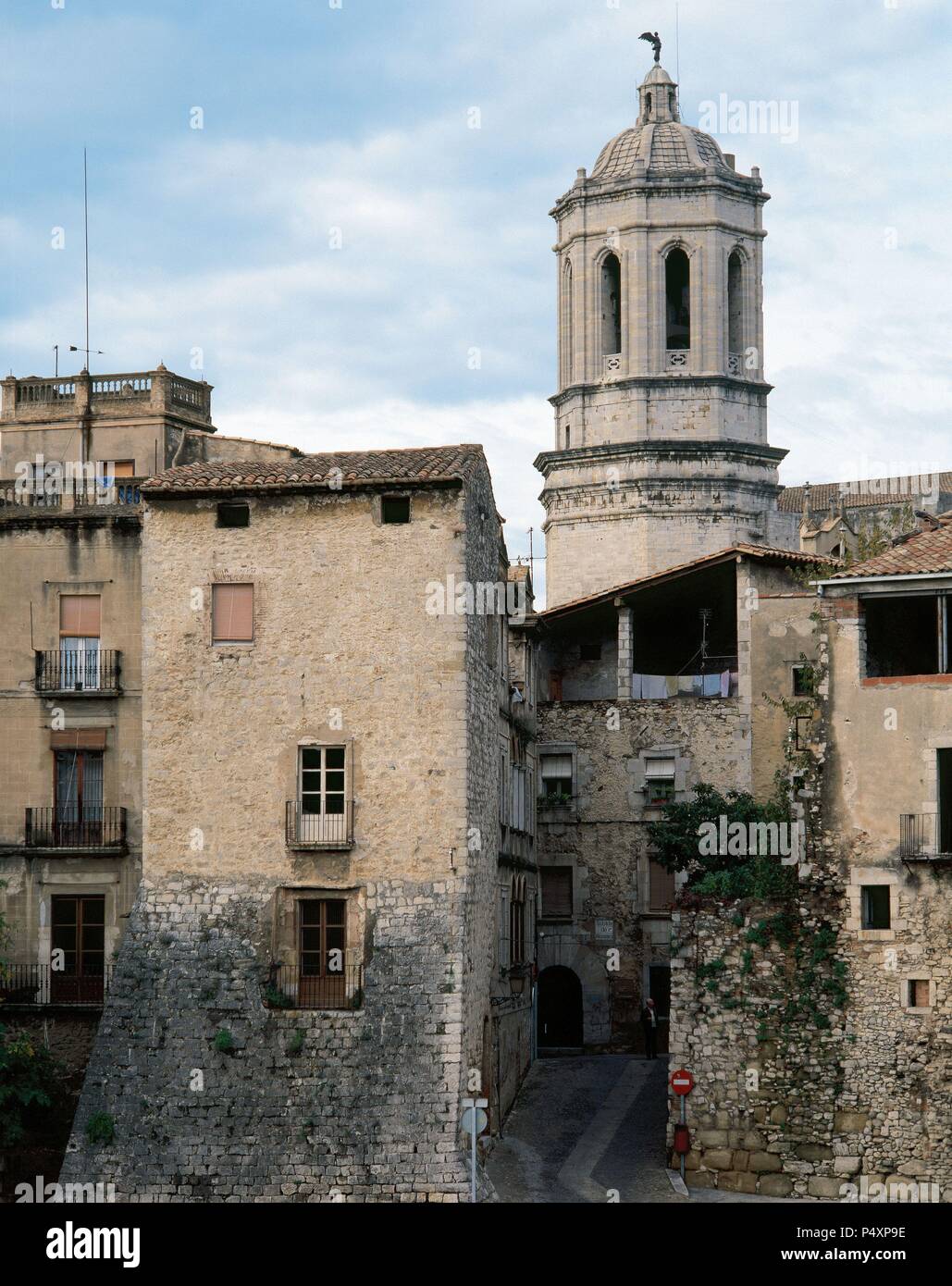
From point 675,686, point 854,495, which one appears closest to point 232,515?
point 675,686

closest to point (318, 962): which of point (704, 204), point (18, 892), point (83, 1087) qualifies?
point (83, 1087)

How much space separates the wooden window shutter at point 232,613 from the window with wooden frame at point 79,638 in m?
4.17

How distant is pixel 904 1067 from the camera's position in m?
36.3

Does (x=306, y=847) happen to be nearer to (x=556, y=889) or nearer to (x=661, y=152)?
(x=556, y=889)

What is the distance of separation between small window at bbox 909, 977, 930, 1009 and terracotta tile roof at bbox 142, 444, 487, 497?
11946 millimetres

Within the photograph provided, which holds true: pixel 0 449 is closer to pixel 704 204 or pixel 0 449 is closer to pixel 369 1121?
pixel 369 1121

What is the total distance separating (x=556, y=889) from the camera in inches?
2039

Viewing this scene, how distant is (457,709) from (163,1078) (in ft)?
26.9

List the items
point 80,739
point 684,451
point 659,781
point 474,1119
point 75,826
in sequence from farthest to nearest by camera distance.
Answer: point 684,451, point 659,781, point 80,739, point 75,826, point 474,1119

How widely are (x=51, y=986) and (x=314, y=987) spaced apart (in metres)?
6.48

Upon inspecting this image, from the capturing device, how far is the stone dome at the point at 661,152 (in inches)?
2857

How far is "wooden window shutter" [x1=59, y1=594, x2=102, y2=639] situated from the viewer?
41781 mm

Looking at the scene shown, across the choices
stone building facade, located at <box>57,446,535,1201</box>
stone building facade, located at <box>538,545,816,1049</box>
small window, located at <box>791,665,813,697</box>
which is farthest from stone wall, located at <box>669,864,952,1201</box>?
stone building facade, located at <box>538,545,816,1049</box>
